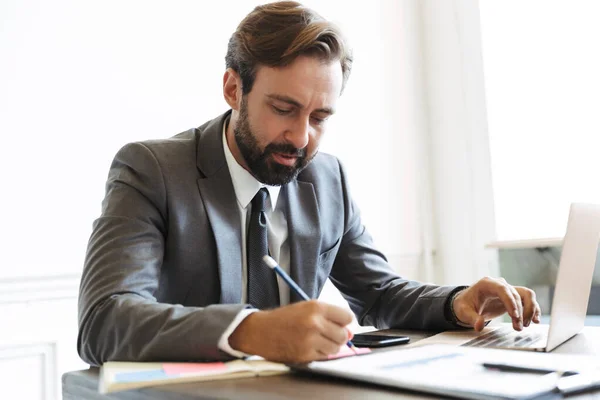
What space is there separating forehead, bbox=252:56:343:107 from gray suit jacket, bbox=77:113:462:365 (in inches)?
7.1

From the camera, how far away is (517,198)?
126 inches

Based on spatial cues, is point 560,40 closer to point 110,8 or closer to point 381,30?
point 381,30

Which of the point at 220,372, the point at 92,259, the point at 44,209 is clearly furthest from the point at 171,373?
the point at 44,209

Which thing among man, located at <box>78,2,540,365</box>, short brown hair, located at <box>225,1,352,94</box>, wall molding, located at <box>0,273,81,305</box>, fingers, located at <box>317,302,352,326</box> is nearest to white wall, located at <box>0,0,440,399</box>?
wall molding, located at <box>0,273,81,305</box>

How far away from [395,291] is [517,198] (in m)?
1.66

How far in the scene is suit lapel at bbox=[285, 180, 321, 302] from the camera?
164 cm

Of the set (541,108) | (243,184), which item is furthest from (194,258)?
(541,108)

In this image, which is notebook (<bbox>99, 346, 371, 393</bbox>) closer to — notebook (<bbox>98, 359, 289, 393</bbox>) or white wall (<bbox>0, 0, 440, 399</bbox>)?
notebook (<bbox>98, 359, 289, 393</bbox>)

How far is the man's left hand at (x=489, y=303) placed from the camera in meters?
1.44

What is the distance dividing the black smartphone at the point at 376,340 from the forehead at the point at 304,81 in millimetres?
523

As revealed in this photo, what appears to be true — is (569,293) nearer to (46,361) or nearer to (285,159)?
(285,159)

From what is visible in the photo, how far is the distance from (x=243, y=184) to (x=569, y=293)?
73cm

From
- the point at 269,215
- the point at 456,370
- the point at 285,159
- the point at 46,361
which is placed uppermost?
the point at 285,159

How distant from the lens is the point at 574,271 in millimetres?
1265
